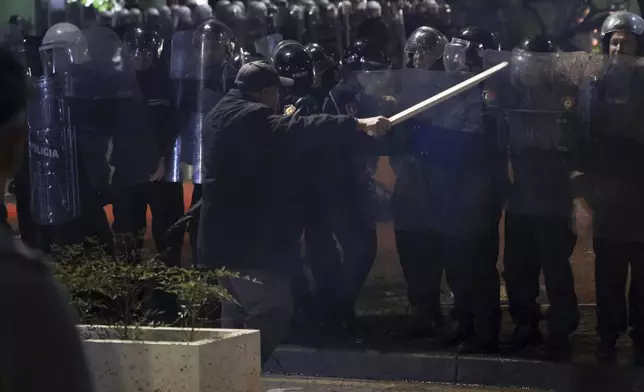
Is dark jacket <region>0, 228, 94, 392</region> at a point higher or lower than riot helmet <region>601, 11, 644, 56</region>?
lower

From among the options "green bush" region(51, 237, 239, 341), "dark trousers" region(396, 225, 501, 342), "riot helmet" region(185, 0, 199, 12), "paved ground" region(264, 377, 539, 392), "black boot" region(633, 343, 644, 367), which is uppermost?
"riot helmet" region(185, 0, 199, 12)

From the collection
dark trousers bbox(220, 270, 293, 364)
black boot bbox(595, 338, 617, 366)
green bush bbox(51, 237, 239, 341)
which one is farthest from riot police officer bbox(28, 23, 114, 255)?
black boot bbox(595, 338, 617, 366)

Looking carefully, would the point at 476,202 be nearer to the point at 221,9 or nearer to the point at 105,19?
the point at 221,9

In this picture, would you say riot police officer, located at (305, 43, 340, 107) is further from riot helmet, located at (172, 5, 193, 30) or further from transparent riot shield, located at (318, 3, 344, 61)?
riot helmet, located at (172, 5, 193, 30)

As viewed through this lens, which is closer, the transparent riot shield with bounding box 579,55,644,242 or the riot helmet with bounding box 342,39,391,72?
the transparent riot shield with bounding box 579,55,644,242

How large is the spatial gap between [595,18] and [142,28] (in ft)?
8.85

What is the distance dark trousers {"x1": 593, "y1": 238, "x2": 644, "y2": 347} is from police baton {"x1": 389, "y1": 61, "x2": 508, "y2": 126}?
1.02 metres

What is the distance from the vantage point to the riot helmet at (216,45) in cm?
588

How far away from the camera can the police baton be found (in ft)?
16.4

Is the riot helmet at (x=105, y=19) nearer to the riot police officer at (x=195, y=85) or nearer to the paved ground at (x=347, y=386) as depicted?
the riot police officer at (x=195, y=85)

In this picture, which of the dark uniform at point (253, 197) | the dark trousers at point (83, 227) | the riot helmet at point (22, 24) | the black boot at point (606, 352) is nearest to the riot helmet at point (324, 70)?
the dark uniform at point (253, 197)

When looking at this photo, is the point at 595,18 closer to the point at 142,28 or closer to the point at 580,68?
the point at 580,68

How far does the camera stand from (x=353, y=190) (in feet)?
18.3

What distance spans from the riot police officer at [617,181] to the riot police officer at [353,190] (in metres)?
1.16
